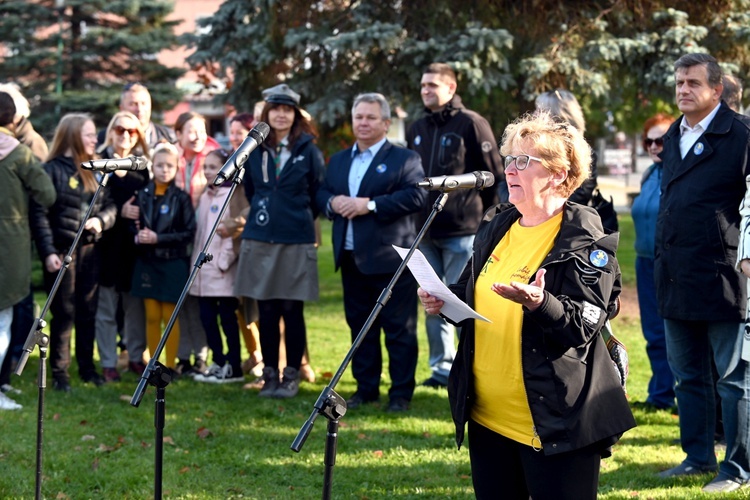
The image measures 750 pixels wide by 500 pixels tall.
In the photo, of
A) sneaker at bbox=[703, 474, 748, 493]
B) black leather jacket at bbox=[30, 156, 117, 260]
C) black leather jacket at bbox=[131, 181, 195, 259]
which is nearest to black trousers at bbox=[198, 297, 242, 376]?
black leather jacket at bbox=[131, 181, 195, 259]

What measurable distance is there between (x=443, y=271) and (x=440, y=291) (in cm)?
462

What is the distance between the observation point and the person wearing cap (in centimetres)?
786

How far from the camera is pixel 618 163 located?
141 ft

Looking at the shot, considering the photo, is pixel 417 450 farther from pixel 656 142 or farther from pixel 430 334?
pixel 656 142

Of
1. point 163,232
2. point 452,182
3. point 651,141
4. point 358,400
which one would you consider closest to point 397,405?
point 358,400

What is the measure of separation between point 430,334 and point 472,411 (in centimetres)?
461

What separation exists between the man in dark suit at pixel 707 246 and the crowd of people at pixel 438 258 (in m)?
0.01

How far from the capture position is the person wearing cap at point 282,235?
7855mm

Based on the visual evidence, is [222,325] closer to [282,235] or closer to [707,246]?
[282,235]

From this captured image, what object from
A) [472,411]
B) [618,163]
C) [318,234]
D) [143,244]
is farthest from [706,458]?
[618,163]

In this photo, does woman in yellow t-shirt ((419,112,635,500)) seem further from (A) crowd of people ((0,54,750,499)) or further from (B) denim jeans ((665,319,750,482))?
(B) denim jeans ((665,319,750,482))

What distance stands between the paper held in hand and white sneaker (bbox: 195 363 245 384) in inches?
198

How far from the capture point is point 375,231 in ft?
24.6

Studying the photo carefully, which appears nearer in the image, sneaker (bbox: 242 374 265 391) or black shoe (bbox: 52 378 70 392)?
black shoe (bbox: 52 378 70 392)
